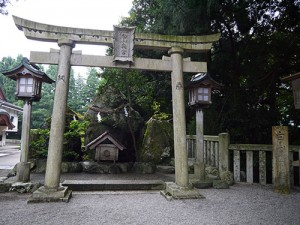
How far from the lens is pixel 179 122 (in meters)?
5.86

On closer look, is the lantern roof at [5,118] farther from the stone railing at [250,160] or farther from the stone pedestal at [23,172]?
the stone railing at [250,160]

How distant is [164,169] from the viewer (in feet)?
29.7

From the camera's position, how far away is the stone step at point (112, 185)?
253 inches

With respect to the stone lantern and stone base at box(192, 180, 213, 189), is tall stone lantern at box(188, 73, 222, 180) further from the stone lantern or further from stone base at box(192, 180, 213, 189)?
the stone lantern

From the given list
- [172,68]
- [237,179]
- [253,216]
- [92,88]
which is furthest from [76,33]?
[92,88]

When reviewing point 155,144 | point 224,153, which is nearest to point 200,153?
point 224,153

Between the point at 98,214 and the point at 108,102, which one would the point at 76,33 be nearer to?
the point at 98,214

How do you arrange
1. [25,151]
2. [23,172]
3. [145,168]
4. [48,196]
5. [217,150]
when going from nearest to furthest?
[48,196], [23,172], [25,151], [217,150], [145,168]

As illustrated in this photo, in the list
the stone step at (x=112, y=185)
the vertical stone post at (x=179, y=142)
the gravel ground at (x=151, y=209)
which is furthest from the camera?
the stone step at (x=112, y=185)

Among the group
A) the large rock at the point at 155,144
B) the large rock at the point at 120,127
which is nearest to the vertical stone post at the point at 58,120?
the large rock at the point at 120,127

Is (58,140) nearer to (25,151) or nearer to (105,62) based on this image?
(25,151)

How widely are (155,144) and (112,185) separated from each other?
3563mm

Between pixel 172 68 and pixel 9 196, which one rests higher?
pixel 172 68

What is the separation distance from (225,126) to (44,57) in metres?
7.93
